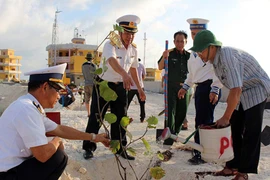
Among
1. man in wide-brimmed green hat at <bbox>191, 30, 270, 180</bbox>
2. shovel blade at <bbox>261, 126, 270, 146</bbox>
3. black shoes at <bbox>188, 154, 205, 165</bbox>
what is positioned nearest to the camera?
man in wide-brimmed green hat at <bbox>191, 30, 270, 180</bbox>

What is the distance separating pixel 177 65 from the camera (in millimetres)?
4656

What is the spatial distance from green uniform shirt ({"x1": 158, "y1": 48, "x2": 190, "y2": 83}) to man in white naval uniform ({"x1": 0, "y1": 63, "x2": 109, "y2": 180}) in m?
2.50

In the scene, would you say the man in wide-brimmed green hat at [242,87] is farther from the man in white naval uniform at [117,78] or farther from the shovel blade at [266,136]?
the shovel blade at [266,136]

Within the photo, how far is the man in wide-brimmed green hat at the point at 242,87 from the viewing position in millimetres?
2732

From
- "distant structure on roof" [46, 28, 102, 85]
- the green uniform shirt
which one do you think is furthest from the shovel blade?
"distant structure on roof" [46, 28, 102, 85]

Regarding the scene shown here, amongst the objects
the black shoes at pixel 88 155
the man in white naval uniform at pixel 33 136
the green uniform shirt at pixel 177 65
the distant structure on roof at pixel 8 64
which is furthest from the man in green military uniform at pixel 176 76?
the distant structure on roof at pixel 8 64

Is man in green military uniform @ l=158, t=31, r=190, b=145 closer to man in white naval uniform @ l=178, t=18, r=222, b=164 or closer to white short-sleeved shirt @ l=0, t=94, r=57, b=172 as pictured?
man in white naval uniform @ l=178, t=18, r=222, b=164

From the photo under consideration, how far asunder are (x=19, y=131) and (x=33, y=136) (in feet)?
0.33

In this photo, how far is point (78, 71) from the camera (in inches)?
1788

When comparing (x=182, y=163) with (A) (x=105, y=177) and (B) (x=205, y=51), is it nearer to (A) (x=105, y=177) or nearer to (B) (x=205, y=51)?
(A) (x=105, y=177)

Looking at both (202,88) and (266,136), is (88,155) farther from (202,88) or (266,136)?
(266,136)

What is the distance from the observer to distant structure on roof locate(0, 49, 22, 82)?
58.6 metres

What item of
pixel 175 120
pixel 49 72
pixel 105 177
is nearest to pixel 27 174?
pixel 49 72

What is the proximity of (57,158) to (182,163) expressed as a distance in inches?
70.9
